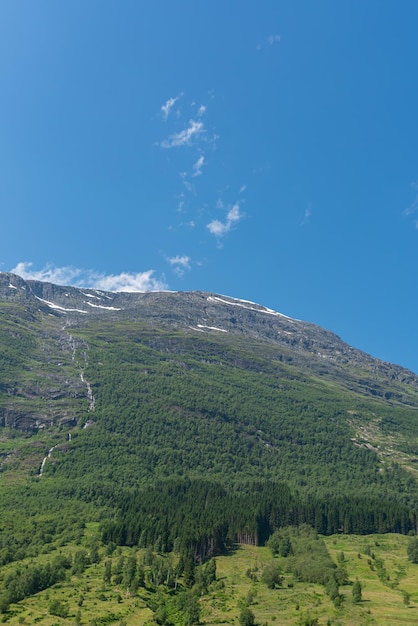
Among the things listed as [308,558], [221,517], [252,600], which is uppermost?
[221,517]

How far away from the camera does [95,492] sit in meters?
172

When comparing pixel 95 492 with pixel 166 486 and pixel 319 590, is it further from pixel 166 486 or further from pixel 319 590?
pixel 319 590

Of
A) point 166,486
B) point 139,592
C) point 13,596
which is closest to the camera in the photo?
point 13,596

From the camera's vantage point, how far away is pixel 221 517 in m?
126

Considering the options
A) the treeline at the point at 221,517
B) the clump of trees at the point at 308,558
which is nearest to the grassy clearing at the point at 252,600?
the clump of trees at the point at 308,558

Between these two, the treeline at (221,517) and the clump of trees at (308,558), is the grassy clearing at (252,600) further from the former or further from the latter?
the treeline at (221,517)

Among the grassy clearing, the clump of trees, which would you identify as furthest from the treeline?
the grassy clearing

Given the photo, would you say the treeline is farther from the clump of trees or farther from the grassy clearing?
the grassy clearing

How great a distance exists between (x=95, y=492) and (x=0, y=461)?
53760mm

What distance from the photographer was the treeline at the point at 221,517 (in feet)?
374

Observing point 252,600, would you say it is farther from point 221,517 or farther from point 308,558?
point 221,517

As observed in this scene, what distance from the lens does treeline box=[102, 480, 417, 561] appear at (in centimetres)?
11394

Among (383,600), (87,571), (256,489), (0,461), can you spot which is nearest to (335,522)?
(256,489)

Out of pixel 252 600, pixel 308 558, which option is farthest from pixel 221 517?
pixel 252 600
